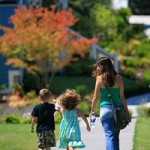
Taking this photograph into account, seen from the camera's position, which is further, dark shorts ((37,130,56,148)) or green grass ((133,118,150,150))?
green grass ((133,118,150,150))

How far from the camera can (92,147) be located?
1385 centimetres

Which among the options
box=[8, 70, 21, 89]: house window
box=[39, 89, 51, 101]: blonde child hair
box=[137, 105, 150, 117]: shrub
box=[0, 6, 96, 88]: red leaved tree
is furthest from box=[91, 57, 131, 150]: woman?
box=[8, 70, 21, 89]: house window

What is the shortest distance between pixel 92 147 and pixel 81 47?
14.1 metres

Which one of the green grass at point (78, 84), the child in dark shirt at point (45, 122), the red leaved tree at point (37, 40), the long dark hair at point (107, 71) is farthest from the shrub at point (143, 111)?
the long dark hair at point (107, 71)

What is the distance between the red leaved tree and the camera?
26.2m

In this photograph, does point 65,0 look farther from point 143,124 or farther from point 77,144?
point 77,144

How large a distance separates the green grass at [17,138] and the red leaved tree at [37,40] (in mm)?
8455

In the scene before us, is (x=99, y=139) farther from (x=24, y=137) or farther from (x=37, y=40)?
(x=37, y=40)

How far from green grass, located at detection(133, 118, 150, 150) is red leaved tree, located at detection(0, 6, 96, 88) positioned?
7759 millimetres

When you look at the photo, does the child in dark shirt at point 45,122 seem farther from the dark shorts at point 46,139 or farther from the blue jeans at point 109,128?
the blue jeans at point 109,128

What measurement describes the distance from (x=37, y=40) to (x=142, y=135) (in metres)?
11.3

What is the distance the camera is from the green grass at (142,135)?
13914 millimetres

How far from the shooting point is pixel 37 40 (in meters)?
26.3

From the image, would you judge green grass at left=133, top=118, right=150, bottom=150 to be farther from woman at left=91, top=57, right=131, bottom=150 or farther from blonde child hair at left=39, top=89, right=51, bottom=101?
blonde child hair at left=39, top=89, right=51, bottom=101
